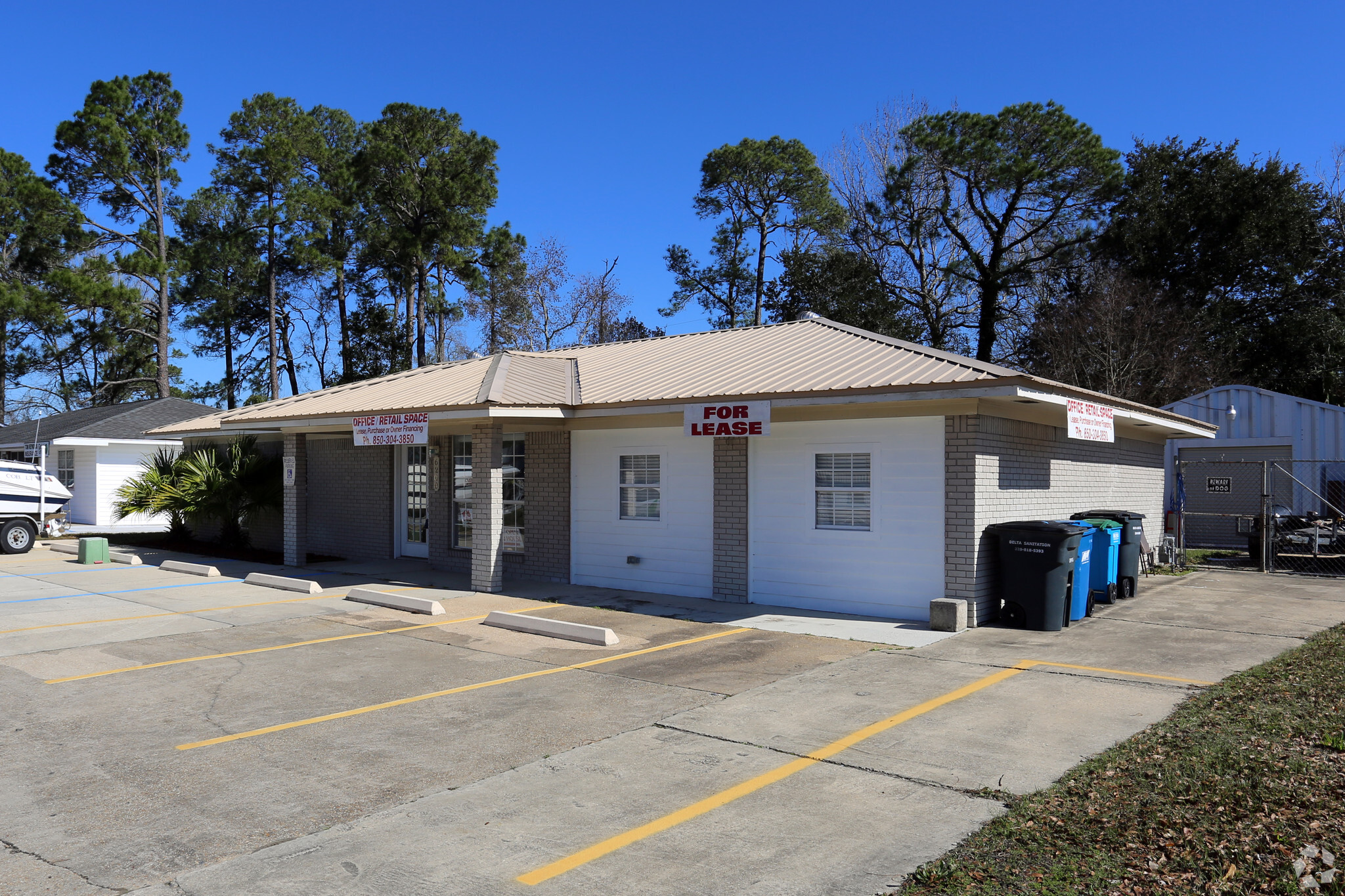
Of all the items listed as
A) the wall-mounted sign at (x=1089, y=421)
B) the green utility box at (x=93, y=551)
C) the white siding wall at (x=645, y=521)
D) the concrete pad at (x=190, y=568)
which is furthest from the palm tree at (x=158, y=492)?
the wall-mounted sign at (x=1089, y=421)

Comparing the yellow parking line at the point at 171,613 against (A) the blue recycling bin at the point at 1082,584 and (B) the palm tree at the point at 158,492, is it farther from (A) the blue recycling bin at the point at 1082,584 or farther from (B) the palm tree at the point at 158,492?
(A) the blue recycling bin at the point at 1082,584

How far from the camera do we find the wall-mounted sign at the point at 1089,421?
11430 mm

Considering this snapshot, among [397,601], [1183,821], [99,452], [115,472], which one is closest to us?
[1183,821]

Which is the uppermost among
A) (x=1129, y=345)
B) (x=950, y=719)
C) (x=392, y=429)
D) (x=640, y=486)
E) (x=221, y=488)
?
(x=1129, y=345)

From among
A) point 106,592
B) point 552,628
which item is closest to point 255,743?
point 552,628

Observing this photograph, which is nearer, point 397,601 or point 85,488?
point 397,601

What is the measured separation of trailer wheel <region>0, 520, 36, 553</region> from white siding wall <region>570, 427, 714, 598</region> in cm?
1407

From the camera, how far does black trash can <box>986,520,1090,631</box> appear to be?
10.8 metres

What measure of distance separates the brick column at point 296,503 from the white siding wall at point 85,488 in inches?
601

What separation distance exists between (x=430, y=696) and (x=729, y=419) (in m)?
5.61

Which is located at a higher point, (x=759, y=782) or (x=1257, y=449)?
(x=1257, y=449)

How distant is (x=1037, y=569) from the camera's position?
10.9 metres

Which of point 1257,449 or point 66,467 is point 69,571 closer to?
point 66,467

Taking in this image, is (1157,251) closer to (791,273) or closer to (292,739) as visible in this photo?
(791,273)
